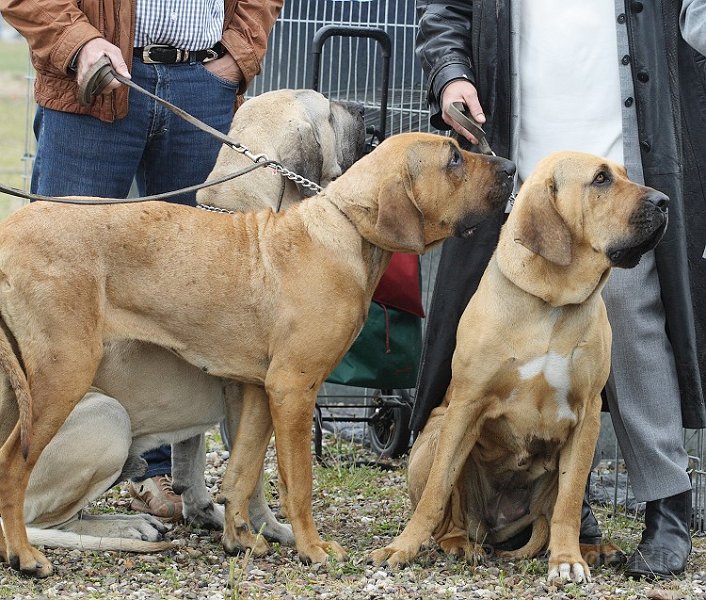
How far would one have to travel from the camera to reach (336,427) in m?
6.99

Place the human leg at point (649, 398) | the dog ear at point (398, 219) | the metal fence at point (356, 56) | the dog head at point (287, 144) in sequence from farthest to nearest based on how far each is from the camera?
the metal fence at point (356, 56), the dog head at point (287, 144), the human leg at point (649, 398), the dog ear at point (398, 219)

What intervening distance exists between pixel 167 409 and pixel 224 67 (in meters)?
1.60

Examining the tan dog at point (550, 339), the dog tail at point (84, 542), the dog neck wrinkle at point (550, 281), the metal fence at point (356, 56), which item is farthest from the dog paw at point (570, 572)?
the metal fence at point (356, 56)

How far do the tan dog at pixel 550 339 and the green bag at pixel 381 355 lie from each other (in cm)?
185

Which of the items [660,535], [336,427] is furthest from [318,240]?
[336,427]

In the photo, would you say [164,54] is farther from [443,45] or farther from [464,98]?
[464,98]

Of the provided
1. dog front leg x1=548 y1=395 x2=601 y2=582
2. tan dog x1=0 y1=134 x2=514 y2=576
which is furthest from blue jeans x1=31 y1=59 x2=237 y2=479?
dog front leg x1=548 y1=395 x2=601 y2=582

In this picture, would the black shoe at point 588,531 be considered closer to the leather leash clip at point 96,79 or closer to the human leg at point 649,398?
the human leg at point 649,398

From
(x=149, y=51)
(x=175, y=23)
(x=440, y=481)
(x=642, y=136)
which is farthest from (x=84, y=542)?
(x=642, y=136)

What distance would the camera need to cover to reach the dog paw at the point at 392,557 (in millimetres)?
4078

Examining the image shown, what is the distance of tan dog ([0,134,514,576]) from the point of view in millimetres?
3859

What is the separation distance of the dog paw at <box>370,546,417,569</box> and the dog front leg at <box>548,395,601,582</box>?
1.65ft

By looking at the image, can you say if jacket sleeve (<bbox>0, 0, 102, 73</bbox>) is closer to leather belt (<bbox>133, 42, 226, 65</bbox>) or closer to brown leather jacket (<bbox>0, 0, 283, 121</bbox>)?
brown leather jacket (<bbox>0, 0, 283, 121</bbox>)

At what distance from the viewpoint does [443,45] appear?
452cm
